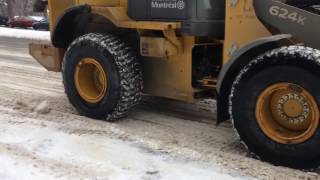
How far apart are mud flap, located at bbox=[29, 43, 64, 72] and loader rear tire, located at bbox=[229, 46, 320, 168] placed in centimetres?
317

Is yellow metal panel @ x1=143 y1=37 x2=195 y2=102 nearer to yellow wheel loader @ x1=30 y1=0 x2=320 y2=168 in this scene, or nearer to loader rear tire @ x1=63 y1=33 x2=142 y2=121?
yellow wheel loader @ x1=30 y1=0 x2=320 y2=168

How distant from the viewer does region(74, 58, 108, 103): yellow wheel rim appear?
21.3 ft

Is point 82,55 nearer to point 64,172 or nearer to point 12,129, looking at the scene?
point 12,129

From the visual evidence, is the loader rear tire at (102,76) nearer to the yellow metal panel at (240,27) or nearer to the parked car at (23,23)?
the yellow metal panel at (240,27)

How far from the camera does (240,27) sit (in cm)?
525

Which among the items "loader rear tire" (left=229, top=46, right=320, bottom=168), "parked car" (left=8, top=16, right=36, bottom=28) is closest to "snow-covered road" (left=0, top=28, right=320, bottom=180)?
"loader rear tire" (left=229, top=46, right=320, bottom=168)

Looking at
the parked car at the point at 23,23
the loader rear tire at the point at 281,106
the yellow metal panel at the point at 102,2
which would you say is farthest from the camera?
the parked car at the point at 23,23

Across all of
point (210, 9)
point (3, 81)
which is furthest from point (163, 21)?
point (3, 81)

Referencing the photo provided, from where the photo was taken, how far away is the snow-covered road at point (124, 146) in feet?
14.8

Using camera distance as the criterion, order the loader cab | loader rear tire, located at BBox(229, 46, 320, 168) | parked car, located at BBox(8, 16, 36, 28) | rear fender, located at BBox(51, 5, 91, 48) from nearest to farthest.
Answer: loader rear tire, located at BBox(229, 46, 320, 168)
the loader cab
rear fender, located at BBox(51, 5, 91, 48)
parked car, located at BBox(8, 16, 36, 28)

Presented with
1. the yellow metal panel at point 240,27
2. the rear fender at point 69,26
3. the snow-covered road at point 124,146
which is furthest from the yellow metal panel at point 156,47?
the rear fender at point 69,26

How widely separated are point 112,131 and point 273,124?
1.92m

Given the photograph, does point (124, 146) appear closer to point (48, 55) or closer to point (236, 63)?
point (236, 63)

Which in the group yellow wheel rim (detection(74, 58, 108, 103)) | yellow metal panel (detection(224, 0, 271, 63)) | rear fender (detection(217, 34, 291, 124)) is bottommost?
yellow wheel rim (detection(74, 58, 108, 103))
